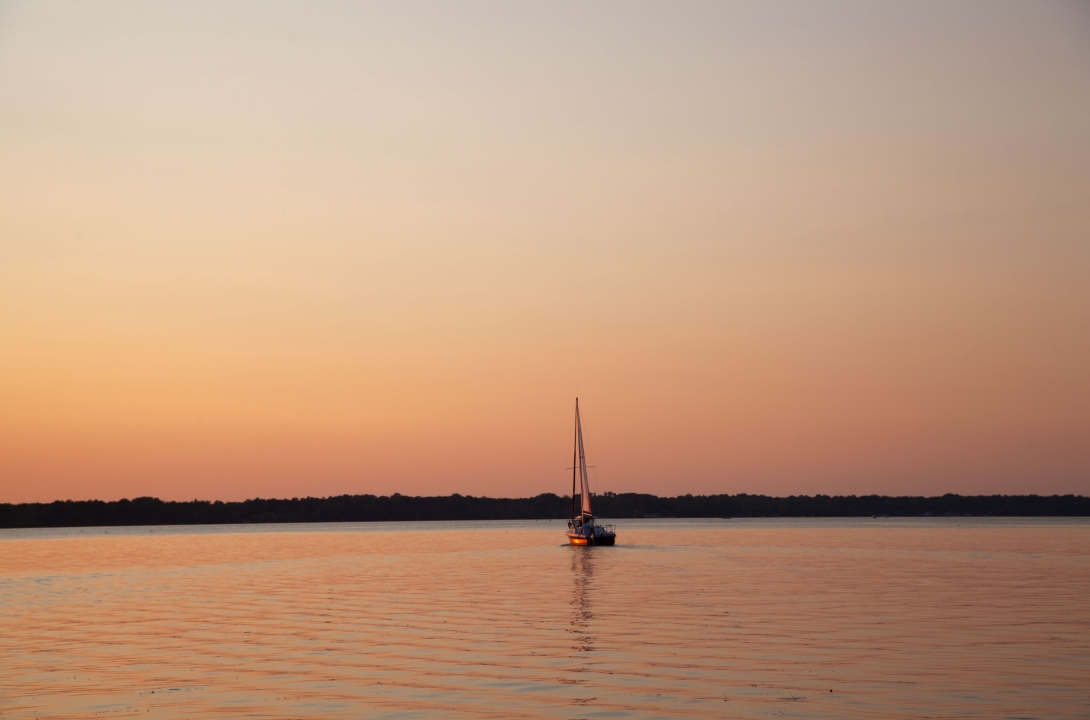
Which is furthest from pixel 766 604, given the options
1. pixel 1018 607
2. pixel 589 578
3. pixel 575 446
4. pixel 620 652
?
pixel 575 446

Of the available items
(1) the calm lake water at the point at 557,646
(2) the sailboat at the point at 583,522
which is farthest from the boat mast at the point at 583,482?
(1) the calm lake water at the point at 557,646

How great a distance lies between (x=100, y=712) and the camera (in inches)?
1055

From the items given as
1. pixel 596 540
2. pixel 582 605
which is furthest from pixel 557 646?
pixel 596 540

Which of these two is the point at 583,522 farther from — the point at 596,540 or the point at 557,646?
the point at 557,646

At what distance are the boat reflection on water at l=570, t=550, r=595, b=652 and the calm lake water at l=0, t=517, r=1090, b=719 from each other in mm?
293

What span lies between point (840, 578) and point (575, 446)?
6250 cm

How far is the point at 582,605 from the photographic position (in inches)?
2136

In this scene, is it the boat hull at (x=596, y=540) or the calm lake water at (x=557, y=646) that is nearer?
the calm lake water at (x=557, y=646)

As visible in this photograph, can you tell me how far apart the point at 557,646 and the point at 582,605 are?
16322 millimetres

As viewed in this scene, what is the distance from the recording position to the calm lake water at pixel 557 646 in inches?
1078

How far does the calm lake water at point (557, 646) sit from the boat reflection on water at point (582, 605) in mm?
293

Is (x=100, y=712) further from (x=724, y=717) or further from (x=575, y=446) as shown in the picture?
(x=575, y=446)

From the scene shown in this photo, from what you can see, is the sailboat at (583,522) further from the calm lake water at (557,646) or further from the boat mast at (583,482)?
the calm lake water at (557,646)

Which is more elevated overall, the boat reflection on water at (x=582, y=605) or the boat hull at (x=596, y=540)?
the boat hull at (x=596, y=540)
